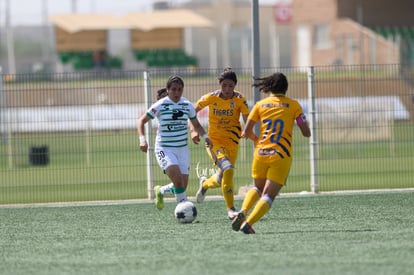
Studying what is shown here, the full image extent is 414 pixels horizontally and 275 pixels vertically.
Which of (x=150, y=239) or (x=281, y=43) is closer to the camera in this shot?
(x=150, y=239)

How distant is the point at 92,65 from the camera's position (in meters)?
65.9

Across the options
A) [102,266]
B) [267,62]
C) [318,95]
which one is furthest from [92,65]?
[102,266]

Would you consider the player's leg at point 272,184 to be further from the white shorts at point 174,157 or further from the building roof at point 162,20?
the building roof at point 162,20

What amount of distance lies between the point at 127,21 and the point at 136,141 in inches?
1681

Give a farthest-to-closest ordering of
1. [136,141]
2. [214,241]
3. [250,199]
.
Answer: [136,141] → [250,199] → [214,241]

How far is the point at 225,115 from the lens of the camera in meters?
15.9

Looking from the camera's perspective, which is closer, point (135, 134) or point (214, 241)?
point (214, 241)

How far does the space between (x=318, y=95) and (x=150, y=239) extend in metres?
11.4

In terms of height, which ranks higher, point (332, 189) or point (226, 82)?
point (226, 82)

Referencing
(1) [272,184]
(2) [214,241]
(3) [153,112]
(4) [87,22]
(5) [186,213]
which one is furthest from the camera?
(4) [87,22]

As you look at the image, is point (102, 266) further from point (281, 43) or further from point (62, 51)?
point (281, 43)

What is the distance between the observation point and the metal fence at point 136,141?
21.5 m

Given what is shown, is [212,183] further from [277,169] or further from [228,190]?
[277,169]

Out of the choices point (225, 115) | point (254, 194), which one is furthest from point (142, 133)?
point (254, 194)
